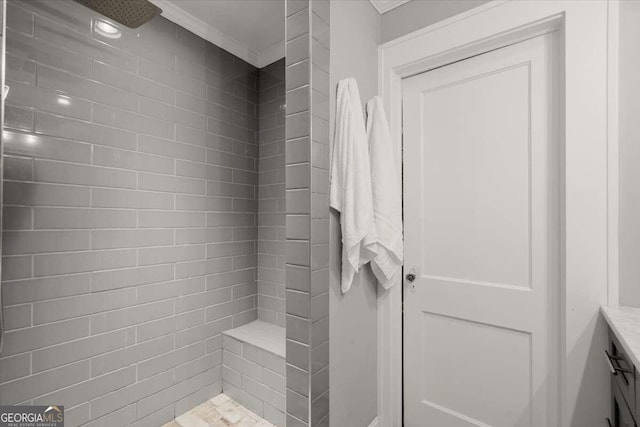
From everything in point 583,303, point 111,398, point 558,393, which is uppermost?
point 583,303

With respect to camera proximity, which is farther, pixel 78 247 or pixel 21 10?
pixel 78 247

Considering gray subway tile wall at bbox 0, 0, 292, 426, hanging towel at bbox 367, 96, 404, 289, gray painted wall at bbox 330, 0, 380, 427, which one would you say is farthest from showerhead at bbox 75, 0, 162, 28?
hanging towel at bbox 367, 96, 404, 289

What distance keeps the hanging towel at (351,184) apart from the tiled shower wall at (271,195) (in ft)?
3.00

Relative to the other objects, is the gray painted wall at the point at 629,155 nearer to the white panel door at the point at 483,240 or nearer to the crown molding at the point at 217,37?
the white panel door at the point at 483,240

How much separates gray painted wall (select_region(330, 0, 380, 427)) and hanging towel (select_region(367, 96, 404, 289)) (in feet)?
0.39

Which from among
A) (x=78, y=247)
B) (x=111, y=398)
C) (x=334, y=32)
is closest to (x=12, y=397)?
(x=111, y=398)

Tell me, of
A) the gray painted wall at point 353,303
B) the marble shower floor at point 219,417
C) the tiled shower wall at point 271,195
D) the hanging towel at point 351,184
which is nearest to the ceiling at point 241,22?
the tiled shower wall at point 271,195

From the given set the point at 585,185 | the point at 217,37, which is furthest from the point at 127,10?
the point at 585,185

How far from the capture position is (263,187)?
2.21 m

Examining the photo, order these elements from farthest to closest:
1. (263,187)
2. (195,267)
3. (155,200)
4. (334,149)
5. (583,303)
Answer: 1. (263,187)
2. (195,267)
3. (155,200)
4. (334,149)
5. (583,303)

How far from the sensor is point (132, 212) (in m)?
1.56

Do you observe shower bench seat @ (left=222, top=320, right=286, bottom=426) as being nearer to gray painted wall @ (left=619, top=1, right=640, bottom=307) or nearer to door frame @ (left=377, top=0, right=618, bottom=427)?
door frame @ (left=377, top=0, right=618, bottom=427)

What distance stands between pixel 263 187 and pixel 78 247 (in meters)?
1.15

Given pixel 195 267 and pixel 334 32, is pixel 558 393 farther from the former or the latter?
pixel 195 267
